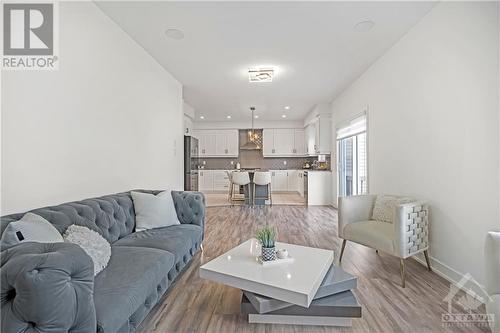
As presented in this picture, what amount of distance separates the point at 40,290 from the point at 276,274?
1.30m

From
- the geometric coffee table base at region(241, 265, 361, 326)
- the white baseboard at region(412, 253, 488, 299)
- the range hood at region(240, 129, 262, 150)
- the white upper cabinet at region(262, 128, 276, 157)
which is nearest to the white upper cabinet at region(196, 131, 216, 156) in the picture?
the range hood at region(240, 129, 262, 150)

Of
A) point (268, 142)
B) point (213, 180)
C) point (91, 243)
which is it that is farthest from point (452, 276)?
point (213, 180)

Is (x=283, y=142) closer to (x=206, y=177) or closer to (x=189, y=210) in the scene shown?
(x=206, y=177)

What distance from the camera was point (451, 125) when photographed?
248cm

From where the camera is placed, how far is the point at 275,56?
3.87 metres

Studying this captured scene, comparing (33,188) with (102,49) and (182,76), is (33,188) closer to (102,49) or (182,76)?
(102,49)

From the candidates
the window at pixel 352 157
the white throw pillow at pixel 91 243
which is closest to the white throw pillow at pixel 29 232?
the white throw pillow at pixel 91 243

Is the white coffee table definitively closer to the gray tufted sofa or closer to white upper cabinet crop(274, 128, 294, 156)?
the gray tufted sofa

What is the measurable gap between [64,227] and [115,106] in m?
1.67

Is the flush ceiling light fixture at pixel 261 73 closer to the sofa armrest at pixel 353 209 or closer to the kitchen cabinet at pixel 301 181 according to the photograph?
the sofa armrest at pixel 353 209

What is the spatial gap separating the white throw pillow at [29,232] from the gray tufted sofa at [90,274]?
13 centimetres

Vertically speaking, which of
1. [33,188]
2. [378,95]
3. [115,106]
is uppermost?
[378,95]

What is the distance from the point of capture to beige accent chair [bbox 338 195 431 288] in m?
2.41

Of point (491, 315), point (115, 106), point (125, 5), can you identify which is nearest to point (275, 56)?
point (125, 5)
